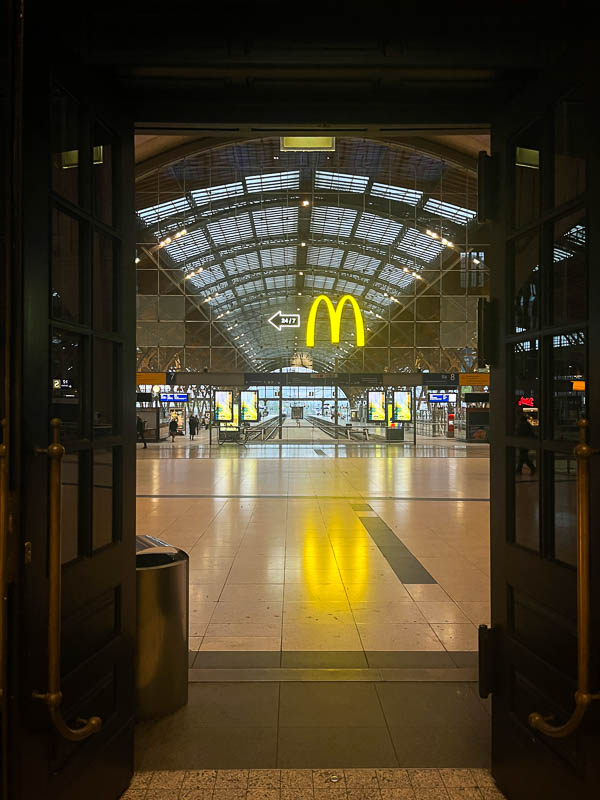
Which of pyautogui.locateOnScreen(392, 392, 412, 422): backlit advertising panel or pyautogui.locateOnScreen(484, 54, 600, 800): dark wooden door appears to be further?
pyautogui.locateOnScreen(392, 392, 412, 422): backlit advertising panel

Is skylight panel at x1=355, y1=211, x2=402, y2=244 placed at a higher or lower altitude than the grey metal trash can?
higher

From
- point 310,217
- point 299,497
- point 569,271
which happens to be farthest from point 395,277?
point 569,271

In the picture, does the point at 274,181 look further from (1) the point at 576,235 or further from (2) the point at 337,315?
(1) the point at 576,235

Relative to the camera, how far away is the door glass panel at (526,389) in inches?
104

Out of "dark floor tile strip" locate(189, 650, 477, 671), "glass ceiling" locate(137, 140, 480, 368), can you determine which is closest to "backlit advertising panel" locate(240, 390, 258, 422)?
"glass ceiling" locate(137, 140, 480, 368)

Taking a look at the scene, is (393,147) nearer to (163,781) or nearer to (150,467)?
(150,467)

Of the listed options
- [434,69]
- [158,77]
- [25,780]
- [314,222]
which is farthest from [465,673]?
[314,222]

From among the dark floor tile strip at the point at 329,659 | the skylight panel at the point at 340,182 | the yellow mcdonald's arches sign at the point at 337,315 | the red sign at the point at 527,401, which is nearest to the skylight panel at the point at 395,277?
the skylight panel at the point at 340,182

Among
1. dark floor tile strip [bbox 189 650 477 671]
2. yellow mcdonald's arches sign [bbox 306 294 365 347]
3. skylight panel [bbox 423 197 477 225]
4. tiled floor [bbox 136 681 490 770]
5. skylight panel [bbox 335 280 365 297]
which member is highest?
skylight panel [bbox 423 197 477 225]

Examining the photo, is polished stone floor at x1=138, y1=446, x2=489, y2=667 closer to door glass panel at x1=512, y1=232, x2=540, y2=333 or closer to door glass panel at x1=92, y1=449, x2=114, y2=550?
door glass panel at x1=92, y1=449, x2=114, y2=550

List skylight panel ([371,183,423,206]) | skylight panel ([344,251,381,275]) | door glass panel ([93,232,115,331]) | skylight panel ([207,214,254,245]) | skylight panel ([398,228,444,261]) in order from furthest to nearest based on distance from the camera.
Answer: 1. skylight panel ([344,251,381,275])
2. skylight panel ([398,228,444,261])
3. skylight panel ([207,214,254,245])
4. skylight panel ([371,183,423,206])
5. door glass panel ([93,232,115,331])

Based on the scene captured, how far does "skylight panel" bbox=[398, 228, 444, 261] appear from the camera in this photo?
96.1 ft

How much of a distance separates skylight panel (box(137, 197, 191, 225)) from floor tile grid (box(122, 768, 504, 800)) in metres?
25.7

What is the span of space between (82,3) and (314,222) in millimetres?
28815
